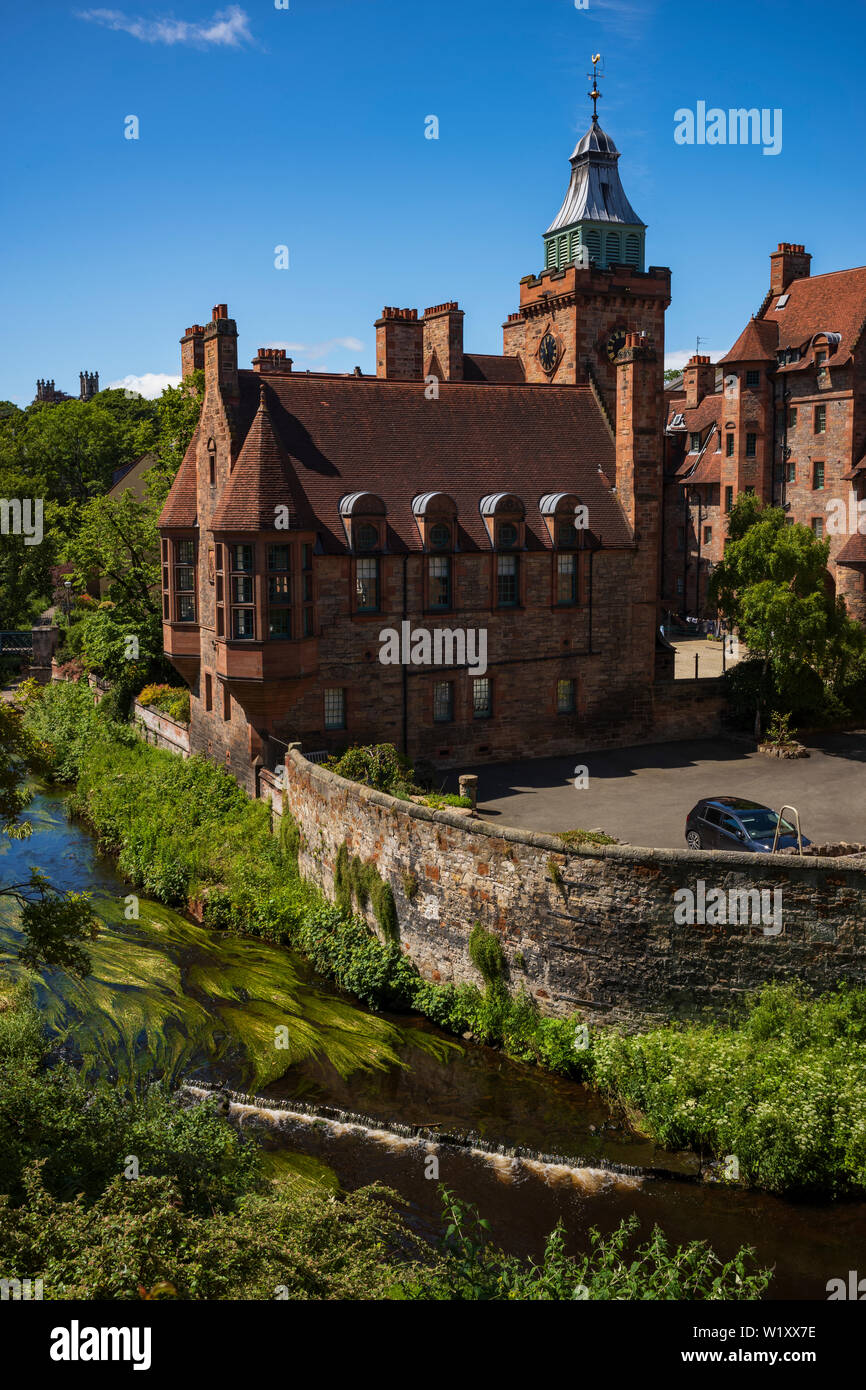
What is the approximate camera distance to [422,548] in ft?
107

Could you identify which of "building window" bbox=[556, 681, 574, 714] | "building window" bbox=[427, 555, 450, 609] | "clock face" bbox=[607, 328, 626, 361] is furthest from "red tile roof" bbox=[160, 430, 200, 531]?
"clock face" bbox=[607, 328, 626, 361]

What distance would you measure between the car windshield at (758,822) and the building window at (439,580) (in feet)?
39.3

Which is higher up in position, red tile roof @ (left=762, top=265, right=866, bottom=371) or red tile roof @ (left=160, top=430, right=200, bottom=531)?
red tile roof @ (left=762, top=265, right=866, bottom=371)

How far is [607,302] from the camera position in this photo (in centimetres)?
4025

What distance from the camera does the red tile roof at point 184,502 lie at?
3444cm

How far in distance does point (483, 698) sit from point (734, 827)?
11492 mm

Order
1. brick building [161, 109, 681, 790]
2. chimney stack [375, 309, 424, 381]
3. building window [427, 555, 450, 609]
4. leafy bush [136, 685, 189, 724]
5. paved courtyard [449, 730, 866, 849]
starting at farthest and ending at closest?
1. chimney stack [375, 309, 424, 381]
2. leafy bush [136, 685, 189, 724]
3. building window [427, 555, 450, 609]
4. brick building [161, 109, 681, 790]
5. paved courtyard [449, 730, 866, 849]

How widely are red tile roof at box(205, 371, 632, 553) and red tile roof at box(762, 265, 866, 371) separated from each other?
20547 mm

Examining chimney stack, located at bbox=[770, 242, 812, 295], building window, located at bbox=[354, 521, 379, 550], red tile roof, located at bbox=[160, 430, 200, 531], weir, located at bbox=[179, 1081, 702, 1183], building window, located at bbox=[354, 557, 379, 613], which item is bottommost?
weir, located at bbox=[179, 1081, 702, 1183]

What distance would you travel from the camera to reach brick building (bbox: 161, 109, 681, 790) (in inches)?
1189

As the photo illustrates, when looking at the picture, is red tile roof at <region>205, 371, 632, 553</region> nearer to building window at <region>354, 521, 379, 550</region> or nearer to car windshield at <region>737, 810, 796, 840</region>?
building window at <region>354, 521, 379, 550</region>

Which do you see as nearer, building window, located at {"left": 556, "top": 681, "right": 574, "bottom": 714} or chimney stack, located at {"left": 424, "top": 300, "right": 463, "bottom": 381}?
building window, located at {"left": 556, "top": 681, "right": 574, "bottom": 714}

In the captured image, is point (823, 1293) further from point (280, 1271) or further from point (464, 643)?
point (464, 643)
